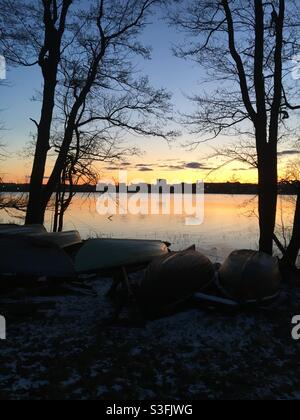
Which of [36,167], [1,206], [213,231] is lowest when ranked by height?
[213,231]

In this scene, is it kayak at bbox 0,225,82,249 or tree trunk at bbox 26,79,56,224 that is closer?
kayak at bbox 0,225,82,249

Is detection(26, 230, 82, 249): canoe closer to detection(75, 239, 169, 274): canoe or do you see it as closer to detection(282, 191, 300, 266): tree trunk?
detection(75, 239, 169, 274): canoe

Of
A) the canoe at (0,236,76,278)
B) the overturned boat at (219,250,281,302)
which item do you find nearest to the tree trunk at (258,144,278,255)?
the overturned boat at (219,250,281,302)

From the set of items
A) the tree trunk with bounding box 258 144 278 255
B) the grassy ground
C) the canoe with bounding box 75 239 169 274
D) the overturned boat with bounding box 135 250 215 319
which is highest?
the tree trunk with bounding box 258 144 278 255

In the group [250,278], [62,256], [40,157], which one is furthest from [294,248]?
[40,157]

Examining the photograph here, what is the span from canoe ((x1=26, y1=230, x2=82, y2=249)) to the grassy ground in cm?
175

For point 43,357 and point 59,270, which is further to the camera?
point 59,270

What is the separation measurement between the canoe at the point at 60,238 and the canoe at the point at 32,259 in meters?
0.21

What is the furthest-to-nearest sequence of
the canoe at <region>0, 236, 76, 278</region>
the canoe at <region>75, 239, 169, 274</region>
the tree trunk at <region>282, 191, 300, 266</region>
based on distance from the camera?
the tree trunk at <region>282, 191, 300, 266</region> → the canoe at <region>0, 236, 76, 278</region> → the canoe at <region>75, 239, 169, 274</region>

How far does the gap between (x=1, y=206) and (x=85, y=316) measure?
36.9 feet

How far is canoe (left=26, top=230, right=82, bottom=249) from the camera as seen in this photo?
856 centimetres

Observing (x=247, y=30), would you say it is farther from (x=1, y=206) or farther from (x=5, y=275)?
(x=1, y=206)

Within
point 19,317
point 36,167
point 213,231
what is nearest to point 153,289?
point 19,317
